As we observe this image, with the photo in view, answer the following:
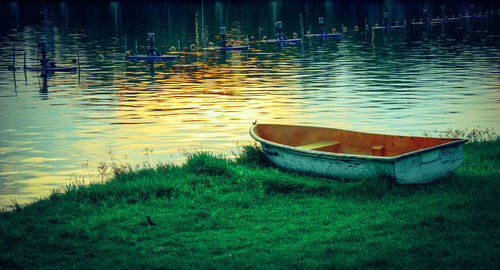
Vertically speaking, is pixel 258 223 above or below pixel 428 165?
below

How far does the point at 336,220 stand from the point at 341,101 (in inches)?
718

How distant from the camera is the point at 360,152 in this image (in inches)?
518

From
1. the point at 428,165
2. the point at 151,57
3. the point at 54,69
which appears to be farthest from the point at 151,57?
the point at 428,165

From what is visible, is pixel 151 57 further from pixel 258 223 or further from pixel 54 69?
pixel 258 223

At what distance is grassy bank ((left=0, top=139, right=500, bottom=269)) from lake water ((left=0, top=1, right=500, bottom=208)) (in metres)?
3.44

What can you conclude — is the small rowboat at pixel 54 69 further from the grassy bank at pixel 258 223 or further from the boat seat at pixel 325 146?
the boat seat at pixel 325 146

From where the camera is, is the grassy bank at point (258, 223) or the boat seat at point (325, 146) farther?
the boat seat at point (325, 146)

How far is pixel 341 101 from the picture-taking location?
27.5 m

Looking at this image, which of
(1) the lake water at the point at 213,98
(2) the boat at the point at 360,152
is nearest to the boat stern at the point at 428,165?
(2) the boat at the point at 360,152

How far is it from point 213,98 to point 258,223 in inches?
796

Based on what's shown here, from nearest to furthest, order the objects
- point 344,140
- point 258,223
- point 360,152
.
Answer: point 258,223 → point 360,152 → point 344,140

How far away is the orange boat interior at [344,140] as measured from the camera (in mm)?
12281

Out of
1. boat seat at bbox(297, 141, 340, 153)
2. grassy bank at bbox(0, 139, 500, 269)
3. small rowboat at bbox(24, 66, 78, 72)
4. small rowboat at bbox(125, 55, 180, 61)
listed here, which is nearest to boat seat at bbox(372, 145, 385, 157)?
boat seat at bbox(297, 141, 340, 153)

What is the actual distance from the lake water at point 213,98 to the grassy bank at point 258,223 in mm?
3437
